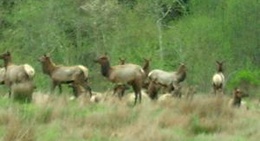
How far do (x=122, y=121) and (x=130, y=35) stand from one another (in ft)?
104

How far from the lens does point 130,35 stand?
151ft

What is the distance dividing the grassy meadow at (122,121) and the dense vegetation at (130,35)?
23.2 m

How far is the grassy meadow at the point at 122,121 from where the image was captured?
496 inches

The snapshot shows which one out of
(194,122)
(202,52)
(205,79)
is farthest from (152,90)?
(202,52)

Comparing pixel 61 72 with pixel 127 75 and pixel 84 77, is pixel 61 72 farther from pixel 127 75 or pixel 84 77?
pixel 127 75

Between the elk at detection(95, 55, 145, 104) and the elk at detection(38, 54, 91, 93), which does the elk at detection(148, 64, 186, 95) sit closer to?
the elk at detection(38, 54, 91, 93)

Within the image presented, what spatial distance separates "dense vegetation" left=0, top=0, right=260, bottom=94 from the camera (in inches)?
1683

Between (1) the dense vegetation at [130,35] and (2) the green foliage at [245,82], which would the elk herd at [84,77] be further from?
(1) the dense vegetation at [130,35]

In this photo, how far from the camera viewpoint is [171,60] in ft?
149

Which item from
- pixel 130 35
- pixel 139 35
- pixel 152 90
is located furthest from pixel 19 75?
pixel 139 35

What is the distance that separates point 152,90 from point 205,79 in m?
17.2

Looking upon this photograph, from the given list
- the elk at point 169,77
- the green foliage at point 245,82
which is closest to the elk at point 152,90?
the elk at point 169,77

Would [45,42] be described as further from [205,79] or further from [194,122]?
[194,122]

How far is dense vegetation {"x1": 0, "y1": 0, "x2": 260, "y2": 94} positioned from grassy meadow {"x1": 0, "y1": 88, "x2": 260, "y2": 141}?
23153mm
